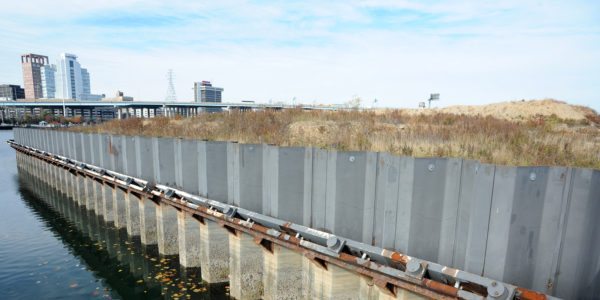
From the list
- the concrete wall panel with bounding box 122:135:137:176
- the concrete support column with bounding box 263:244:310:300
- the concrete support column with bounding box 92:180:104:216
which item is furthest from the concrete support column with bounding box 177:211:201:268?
the concrete support column with bounding box 92:180:104:216

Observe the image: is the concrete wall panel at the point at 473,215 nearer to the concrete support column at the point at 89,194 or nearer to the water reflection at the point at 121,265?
the water reflection at the point at 121,265

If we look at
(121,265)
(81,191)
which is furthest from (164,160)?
(81,191)

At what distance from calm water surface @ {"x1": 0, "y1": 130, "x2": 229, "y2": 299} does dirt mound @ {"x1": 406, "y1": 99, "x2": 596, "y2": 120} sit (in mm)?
18742

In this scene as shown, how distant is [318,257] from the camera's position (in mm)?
7062

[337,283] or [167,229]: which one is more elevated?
[337,283]

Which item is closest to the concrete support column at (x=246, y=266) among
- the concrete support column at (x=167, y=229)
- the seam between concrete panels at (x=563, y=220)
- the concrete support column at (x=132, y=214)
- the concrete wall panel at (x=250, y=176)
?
the concrete wall panel at (x=250, y=176)

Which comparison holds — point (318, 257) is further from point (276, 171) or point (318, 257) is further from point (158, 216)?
point (158, 216)

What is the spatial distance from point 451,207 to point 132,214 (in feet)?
47.8

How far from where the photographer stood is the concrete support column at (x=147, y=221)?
44.7 feet

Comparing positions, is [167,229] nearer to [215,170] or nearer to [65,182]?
[215,170]

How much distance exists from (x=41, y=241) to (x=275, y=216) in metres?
15.8

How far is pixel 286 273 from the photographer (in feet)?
27.3

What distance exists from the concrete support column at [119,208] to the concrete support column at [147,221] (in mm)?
2664

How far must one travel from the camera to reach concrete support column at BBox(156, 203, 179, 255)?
41.3ft
